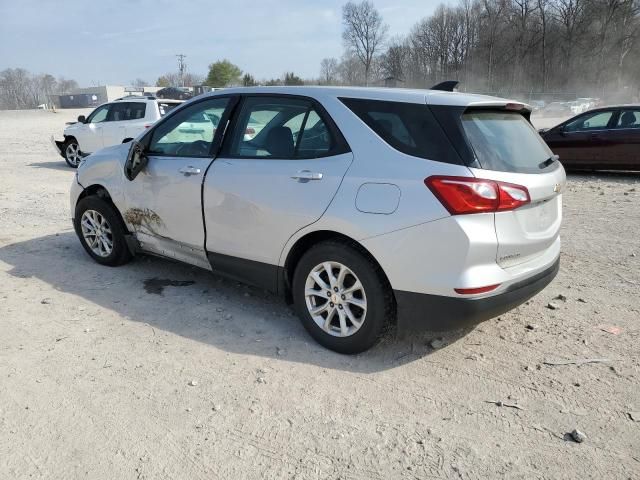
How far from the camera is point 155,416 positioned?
9.07 feet

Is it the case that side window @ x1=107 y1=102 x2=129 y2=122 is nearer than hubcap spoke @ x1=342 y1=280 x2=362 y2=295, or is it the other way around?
hubcap spoke @ x1=342 y1=280 x2=362 y2=295

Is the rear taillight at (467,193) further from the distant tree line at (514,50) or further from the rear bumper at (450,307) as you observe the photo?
the distant tree line at (514,50)

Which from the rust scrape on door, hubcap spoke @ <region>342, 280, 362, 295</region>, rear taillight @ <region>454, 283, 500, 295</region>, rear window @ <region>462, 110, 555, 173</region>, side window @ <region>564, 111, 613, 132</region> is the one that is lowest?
hubcap spoke @ <region>342, 280, 362, 295</region>

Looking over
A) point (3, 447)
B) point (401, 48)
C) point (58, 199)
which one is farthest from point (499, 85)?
point (3, 447)

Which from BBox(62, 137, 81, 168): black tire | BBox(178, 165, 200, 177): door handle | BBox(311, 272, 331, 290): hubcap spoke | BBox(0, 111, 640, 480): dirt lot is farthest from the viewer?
BBox(62, 137, 81, 168): black tire

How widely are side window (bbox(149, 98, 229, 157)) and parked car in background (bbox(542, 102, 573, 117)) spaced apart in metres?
46.2

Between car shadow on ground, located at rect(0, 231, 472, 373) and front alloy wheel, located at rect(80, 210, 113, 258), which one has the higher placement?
front alloy wheel, located at rect(80, 210, 113, 258)

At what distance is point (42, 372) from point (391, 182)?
8.19 feet

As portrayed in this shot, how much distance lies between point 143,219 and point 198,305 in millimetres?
1007

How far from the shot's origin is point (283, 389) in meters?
3.03

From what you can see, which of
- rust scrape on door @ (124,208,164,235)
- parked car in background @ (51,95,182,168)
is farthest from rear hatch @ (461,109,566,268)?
parked car in background @ (51,95,182,168)

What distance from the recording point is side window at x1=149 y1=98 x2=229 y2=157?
4062 mm

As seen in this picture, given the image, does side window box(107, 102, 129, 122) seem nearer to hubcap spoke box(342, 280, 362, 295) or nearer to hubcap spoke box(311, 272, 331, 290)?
hubcap spoke box(311, 272, 331, 290)

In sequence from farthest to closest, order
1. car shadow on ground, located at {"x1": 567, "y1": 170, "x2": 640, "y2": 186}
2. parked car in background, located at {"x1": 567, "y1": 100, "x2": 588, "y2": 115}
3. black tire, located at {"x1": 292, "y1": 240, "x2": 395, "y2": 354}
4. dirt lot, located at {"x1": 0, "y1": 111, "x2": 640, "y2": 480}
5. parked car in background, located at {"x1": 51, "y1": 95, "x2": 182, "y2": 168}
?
1. parked car in background, located at {"x1": 567, "y1": 100, "x2": 588, "y2": 115}
2. parked car in background, located at {"x1": 51, "y1": 95, "x2": 182, "y2": 168}
3. car shadow on ground, located at {"x1": 567, "y1": 170, "x2": 640, "y2": 186}
4. black tire, located at {"x1": 292, "y1": 240, "x2": 395, "y2": 354}
5. dirt lot, located at {"x1": 0, "y1": 111, "x2": 640, "y2": 480}
